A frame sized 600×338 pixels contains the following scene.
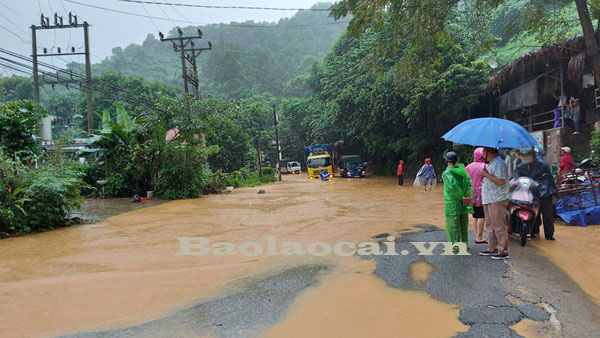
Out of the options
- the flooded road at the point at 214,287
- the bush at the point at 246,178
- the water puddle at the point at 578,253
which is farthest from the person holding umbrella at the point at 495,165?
the bush at the point at 246,178

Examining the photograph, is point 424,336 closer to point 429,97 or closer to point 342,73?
point 429,97

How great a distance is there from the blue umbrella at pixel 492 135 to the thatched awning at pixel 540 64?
8.12 m

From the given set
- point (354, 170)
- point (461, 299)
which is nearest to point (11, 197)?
point (461, 299)

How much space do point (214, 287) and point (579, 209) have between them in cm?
709

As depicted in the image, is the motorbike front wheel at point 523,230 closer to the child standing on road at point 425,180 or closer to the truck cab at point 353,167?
the child standing on road at point 425,180

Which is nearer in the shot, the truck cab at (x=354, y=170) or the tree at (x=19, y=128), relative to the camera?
the tree at (x=19, y=128)

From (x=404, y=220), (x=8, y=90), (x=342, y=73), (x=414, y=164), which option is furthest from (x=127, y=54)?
(x=404, y=220)

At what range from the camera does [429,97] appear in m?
20.7

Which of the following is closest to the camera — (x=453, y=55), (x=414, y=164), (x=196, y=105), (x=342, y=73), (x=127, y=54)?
(x=196, y=105)

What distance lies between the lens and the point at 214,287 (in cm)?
471

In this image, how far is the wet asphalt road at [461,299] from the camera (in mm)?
3441

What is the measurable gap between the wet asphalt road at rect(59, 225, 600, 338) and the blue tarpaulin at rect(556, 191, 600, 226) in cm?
286

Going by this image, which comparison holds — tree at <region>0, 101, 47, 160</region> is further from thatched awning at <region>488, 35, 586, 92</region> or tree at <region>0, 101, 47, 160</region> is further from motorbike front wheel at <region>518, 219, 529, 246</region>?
thatched awning at <region>488, 35, 586, 92</region>

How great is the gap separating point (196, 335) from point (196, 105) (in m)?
17.3
